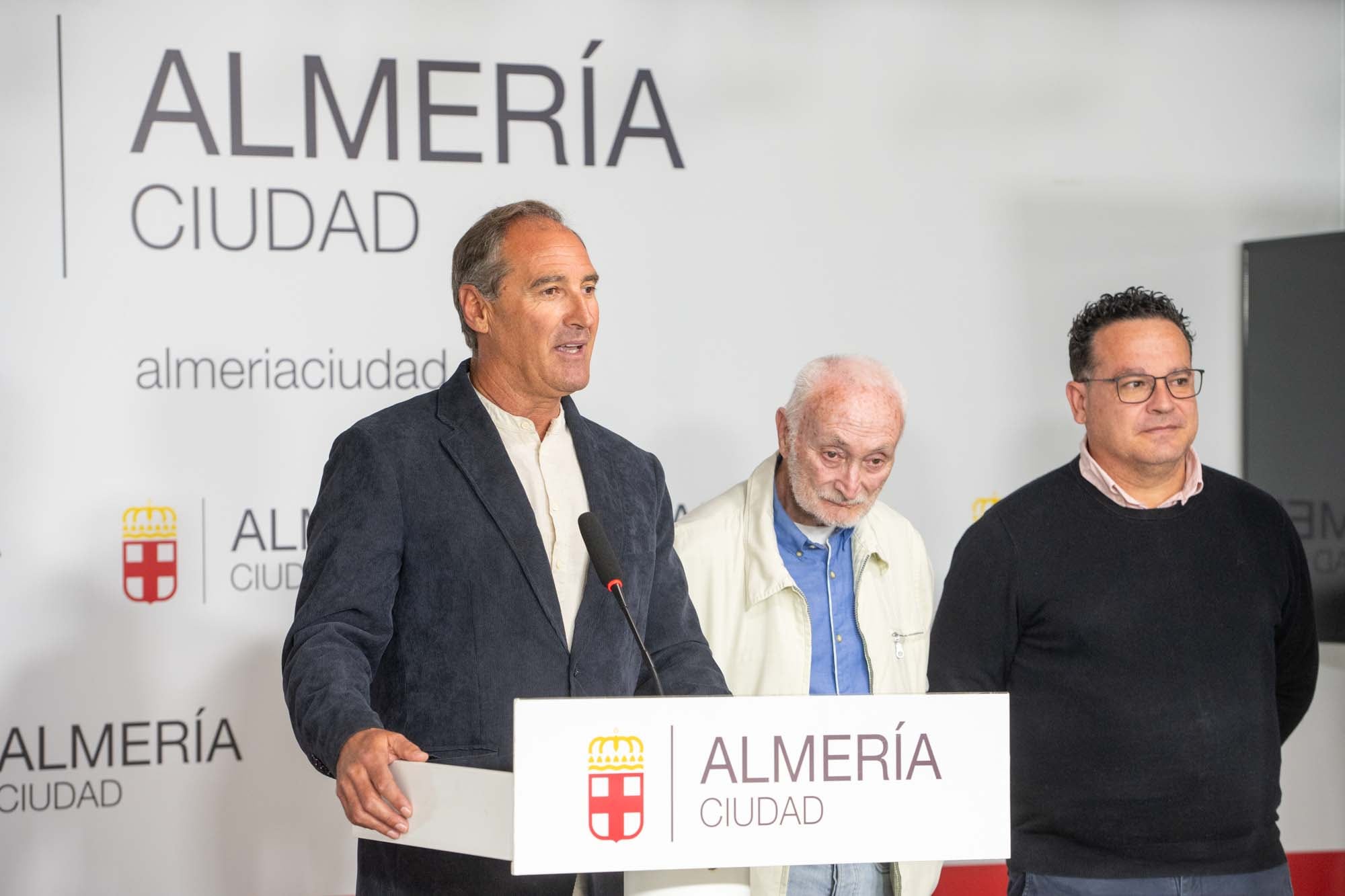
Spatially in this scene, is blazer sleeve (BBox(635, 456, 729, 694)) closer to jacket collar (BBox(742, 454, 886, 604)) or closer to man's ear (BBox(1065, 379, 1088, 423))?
jacket collar (BBox(742, 454, 886, 604))

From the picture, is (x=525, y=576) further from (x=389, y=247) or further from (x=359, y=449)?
(x=389, y=247)

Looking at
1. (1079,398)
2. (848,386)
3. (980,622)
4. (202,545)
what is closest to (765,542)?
(848,386)

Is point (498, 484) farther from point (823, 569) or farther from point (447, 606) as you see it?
point (823, 569)

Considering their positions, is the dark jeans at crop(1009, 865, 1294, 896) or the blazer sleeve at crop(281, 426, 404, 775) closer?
the blazer sleeve at crop(281, 426, 404, 775)

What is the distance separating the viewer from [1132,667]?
2.24 metres

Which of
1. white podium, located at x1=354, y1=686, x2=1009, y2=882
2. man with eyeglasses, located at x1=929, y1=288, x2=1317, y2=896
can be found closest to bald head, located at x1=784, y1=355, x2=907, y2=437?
man with eyeglasses, located at x1=929, y1=288, x2=1317, y2=896

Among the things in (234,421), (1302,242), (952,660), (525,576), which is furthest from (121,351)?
(1302,242)

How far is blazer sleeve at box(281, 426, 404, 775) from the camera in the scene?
Answer: 5.12 ft

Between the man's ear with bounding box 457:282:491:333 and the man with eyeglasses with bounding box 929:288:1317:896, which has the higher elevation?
the man's ear with bounding box 457:282:491:333

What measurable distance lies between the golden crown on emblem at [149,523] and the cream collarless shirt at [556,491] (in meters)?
1.52

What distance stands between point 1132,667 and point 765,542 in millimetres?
712

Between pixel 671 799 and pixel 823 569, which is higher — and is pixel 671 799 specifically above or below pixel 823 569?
below

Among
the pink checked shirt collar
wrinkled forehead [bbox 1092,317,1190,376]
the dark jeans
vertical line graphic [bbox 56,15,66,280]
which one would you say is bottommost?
the dark jeans

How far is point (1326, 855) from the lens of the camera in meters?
3.80
